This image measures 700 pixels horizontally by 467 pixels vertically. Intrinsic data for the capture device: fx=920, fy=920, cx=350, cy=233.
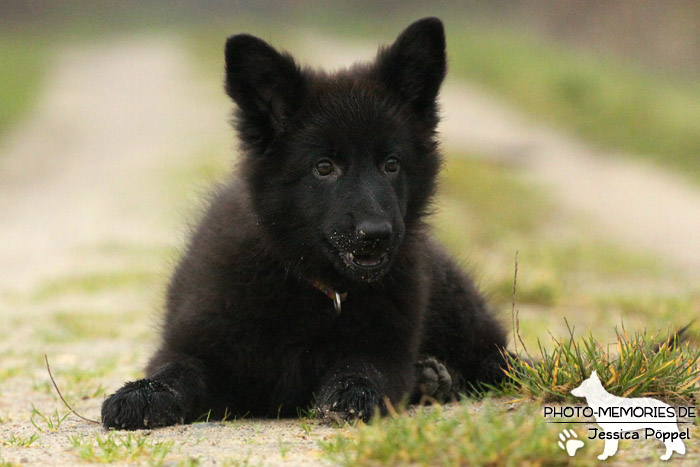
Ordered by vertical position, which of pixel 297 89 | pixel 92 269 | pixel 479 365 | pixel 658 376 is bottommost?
pixel 92 269

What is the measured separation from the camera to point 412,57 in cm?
459

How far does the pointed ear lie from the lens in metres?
4.54

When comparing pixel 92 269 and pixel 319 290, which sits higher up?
pixel 319 290

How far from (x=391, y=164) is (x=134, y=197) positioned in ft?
43.4

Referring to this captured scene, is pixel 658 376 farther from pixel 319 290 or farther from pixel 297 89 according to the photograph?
pixel 297 89

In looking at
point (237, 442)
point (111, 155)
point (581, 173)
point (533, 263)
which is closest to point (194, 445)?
point (237, 442)

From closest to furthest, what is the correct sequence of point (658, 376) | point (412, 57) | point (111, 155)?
point (658, 376)
point (412, 57)
point (111, 155)

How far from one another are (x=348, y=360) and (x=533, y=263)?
697cm

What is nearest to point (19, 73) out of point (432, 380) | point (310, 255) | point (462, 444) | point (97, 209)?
point (97, 209)

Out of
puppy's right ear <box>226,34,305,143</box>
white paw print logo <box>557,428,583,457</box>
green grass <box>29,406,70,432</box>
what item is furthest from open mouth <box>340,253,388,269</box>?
green grass <box>29,406,70,432</box>

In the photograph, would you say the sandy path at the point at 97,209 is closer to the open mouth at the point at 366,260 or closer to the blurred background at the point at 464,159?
the blurred background at the point at 464,159

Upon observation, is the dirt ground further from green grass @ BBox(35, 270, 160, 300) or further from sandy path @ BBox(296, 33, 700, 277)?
green grass @ BBox(35, 270, 160, 300)

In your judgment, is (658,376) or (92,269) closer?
(658,376)

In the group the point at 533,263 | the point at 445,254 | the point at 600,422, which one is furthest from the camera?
the point at 533,263
